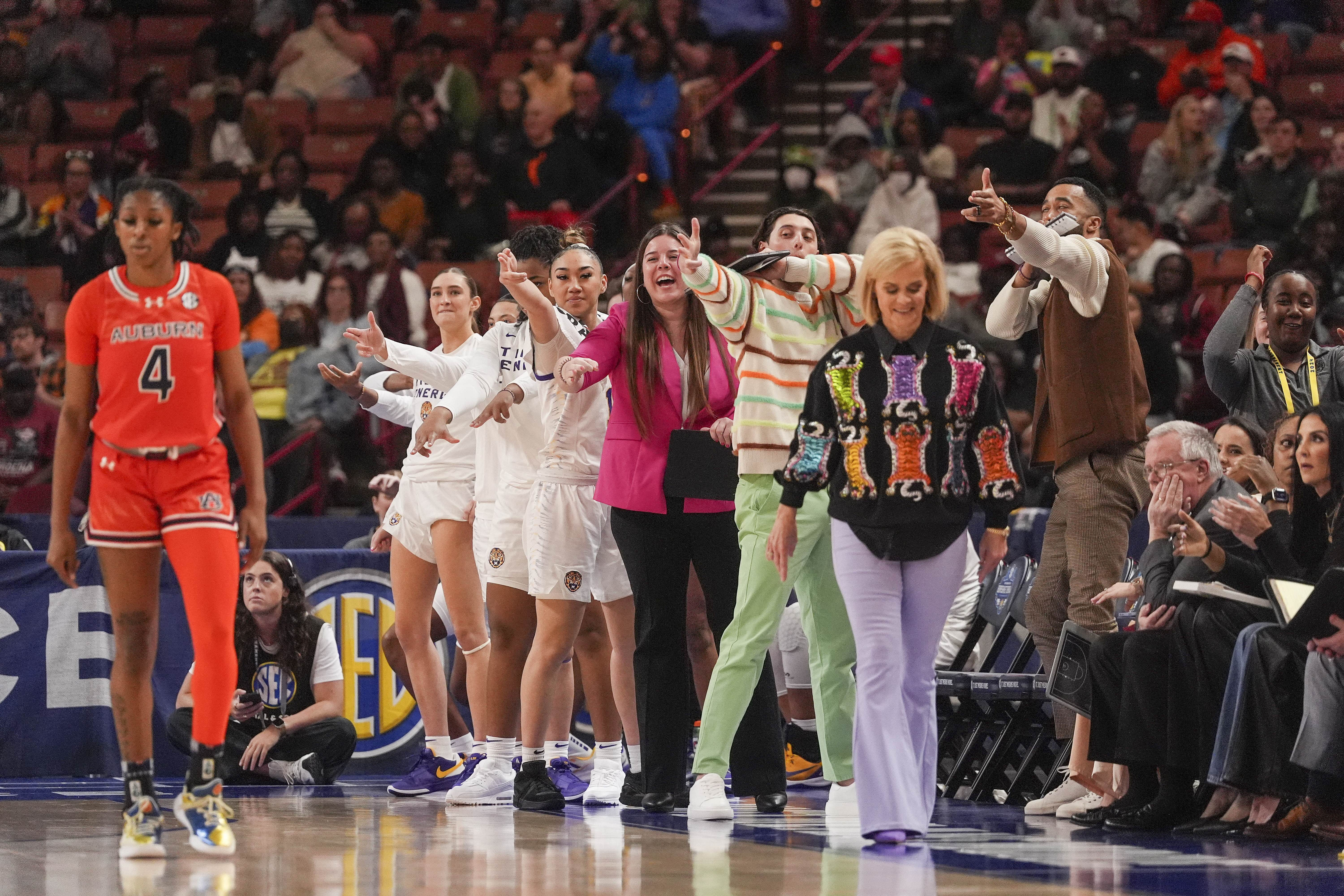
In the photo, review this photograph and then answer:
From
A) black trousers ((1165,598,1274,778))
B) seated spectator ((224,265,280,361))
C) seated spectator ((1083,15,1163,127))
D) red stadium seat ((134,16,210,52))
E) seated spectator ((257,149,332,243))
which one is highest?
red stadium seat ((134,16,210,52))

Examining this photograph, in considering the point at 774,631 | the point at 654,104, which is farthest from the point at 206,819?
the point at 654,104

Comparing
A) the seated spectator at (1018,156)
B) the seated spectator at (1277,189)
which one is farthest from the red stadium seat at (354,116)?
the seated spectator at (1277,189)

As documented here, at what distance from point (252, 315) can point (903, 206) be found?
4737mm

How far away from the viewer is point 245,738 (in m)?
7.81

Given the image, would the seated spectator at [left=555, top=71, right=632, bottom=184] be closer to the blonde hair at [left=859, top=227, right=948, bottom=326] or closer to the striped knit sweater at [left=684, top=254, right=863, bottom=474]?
the striped knit sweater at [left=684, top=254, right=863, bottom=474]

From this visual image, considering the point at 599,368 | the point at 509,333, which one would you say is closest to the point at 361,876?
the point at 599,368

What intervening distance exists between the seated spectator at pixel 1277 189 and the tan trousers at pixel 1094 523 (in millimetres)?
5920

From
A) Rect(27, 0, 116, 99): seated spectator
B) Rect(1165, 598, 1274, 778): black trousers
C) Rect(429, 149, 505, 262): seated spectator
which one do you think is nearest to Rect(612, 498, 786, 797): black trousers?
Rect(1165, 598, 1274, 778): black trousers

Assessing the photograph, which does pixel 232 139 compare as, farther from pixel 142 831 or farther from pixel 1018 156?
pixel 142 831

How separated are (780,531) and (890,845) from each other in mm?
972

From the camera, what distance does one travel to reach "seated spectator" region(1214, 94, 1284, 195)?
39.2 feet

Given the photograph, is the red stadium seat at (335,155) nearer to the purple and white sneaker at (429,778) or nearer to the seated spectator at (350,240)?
the seated spectator at (350,240)

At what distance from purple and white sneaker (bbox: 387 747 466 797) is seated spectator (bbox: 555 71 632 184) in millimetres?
7637

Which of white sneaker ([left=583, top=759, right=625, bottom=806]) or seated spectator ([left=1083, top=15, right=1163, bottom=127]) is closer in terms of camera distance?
white sneaker ([left=583, top=759, right=625, bottom=806])
